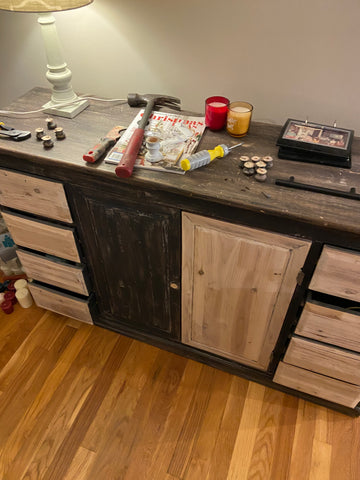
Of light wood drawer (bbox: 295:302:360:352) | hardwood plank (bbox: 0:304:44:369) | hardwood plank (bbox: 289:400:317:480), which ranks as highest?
light wood drawer (bbox: 295:302:360:352)

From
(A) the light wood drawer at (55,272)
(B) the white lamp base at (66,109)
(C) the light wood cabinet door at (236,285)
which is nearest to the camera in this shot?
(C) the light wood cabinet door at (236,285)

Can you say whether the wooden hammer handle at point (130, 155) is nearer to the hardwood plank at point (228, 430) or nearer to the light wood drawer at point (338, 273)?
the light wood drawer at point (338, 273)

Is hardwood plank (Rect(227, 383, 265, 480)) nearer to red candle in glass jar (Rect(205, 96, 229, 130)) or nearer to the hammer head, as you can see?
red candle in glass jar (Rect(205, 96, 229, 130))

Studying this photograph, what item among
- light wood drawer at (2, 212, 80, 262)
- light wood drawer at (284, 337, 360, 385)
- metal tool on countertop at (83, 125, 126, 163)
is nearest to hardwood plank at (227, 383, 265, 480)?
light wood drawer at (284, 337, 360, 385)

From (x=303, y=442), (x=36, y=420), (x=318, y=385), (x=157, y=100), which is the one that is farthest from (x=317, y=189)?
(x=36, y=420)

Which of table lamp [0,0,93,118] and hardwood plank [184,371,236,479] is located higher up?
table lamp [0,0,93,118]

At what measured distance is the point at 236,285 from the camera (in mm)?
1133

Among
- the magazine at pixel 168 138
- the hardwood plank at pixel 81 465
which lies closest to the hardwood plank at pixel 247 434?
the hardwood plank at pixel 81 465

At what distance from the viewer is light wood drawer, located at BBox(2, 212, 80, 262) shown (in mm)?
1261

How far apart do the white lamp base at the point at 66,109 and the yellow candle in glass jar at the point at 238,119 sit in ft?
1.77

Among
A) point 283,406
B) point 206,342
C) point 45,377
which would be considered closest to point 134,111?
point 206,342

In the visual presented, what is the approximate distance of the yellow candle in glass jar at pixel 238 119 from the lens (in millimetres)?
1084

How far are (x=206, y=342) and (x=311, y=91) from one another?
101cm

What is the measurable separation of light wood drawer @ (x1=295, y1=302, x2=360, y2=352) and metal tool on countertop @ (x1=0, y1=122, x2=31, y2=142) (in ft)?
3.36
